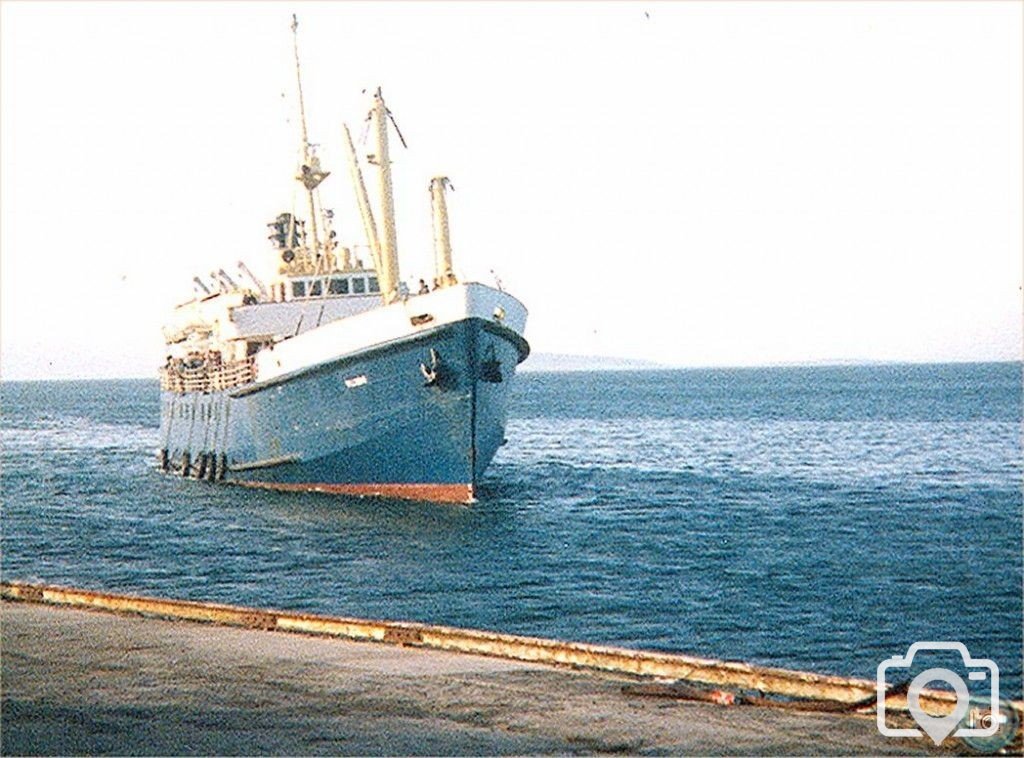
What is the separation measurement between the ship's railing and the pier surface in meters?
27.4

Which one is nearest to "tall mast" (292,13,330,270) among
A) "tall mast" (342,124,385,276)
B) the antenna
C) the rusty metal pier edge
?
the antenna

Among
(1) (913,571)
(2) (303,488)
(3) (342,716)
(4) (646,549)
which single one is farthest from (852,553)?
(3) (342,716)

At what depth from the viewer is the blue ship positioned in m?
32.1

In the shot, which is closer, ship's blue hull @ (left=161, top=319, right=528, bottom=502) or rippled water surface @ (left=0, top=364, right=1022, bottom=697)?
rippled water surface @ (left=0, top=364, right=1022, bottom=697)

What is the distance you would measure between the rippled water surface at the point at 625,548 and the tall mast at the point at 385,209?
720cm

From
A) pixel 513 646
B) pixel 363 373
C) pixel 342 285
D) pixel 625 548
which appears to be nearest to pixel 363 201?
pixel 342 285

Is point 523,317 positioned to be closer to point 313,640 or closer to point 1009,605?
point 1009,605

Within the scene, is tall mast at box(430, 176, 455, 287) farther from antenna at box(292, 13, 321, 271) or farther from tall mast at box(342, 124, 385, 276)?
antenna at box(292, 13, 321, 271)

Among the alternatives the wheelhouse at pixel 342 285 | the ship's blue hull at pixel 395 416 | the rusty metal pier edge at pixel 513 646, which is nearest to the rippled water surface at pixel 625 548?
the ship's blue hull at pixel 395 416

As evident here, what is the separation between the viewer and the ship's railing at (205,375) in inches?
1515

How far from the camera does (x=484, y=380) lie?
32.7 m

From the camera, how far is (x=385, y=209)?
117 feet

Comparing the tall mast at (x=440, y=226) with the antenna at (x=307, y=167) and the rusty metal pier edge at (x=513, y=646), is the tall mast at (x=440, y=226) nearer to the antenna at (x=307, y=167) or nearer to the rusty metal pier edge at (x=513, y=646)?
the antenna at (x=307, y=167)

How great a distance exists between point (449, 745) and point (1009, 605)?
695 inches
